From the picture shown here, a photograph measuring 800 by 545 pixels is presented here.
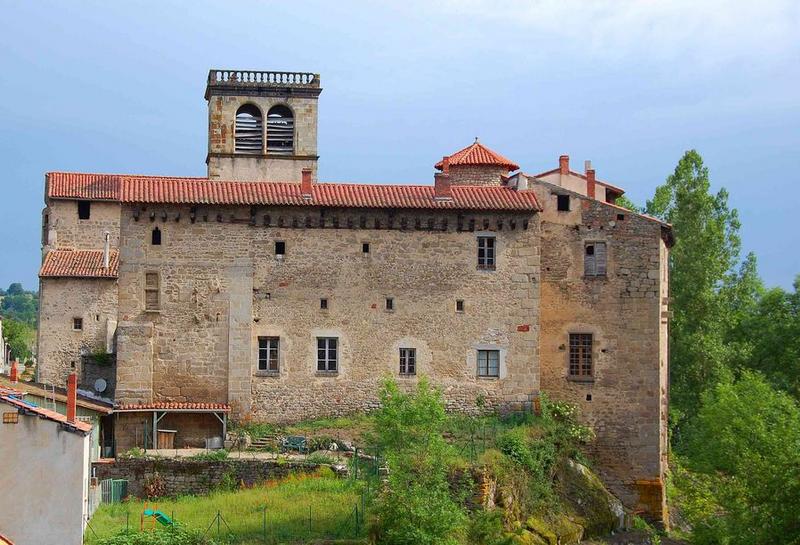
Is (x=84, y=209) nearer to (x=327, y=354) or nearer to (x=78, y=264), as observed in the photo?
(x=78, y=264)

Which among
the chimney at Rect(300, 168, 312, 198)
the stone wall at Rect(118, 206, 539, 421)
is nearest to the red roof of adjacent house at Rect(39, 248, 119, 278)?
the stone wall at Rect(118, 206, 539, 421)

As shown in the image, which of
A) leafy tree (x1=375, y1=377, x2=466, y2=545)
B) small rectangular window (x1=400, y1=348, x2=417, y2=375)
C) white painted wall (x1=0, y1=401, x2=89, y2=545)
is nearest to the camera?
white painted wall (x1=0, y1=401, x2=89, y2=545)

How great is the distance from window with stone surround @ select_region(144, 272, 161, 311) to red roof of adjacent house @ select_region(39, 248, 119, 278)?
3.50ft

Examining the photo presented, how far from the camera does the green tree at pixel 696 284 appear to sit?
187ft

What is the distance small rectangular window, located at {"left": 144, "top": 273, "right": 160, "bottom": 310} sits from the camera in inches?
1709

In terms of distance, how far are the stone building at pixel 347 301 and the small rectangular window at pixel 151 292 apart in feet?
0.18

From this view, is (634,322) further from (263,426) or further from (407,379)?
(263,426)

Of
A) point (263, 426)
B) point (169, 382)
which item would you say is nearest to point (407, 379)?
point (263, 426)

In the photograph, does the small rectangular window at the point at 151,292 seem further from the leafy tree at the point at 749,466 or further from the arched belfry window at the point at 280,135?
the leafy tree at the point at 749,466

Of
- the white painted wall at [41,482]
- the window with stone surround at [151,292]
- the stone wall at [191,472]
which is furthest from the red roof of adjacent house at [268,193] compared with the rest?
the white painted wall at [41,482]

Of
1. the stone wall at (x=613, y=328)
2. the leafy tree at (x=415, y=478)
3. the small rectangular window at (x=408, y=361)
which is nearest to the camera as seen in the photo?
the leafy tree at (x=415, y=478)

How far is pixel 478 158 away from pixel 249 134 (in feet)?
30.5

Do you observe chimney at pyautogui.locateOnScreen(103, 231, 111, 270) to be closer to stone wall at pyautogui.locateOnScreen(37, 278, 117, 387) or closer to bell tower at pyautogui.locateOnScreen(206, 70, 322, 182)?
stone wall at pyautogui.locateOnScreen(37, 278, 117, 387)

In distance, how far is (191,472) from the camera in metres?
39.3
